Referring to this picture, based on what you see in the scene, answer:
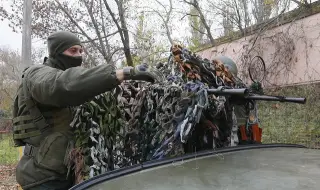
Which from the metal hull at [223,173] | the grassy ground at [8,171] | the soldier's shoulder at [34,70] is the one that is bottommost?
the grassy ground at [8,171]

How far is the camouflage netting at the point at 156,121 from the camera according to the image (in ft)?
7.34

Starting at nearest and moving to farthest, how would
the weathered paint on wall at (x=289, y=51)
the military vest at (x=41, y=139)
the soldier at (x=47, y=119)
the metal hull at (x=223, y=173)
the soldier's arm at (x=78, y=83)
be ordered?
the metal hull at (x=223, y=173) → the soldier's arm at (x=78, y=83) → the soldier at (x=47, y=119) → the military vest at (x=41, y=139) → the weathered paint on wall at (x=289, y=51)

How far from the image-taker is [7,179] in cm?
974

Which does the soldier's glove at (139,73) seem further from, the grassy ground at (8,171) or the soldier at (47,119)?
the grassy ground at (8,171)

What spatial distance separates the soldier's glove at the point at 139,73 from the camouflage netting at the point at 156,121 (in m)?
0.35

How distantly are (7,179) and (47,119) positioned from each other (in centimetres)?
841

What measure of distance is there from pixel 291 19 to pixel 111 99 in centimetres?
738

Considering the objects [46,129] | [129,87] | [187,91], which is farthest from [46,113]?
[187,91]

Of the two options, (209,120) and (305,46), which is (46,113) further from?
(305,46)

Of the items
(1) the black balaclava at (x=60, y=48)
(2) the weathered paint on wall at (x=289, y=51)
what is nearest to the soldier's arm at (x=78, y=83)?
(1) the black balaclava at (x=60, y=48)

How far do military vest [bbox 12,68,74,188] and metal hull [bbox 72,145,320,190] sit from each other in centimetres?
75

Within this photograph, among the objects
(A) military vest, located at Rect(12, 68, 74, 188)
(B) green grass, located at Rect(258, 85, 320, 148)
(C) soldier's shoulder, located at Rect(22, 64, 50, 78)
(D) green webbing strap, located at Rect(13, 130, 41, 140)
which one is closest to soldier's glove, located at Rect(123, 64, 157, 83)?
(C) soldier's shoulder, located at Rect(22, 64, 50, 78)

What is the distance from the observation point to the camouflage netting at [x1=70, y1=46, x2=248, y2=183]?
224 cm

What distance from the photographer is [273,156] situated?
2000 mm
